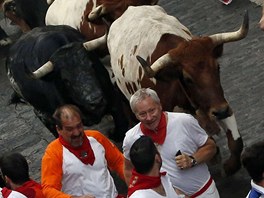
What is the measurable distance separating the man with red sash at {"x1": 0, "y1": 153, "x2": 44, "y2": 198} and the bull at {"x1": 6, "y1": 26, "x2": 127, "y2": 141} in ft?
6.20

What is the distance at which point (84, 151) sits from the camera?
6.60 m

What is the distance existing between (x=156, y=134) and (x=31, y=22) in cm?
674

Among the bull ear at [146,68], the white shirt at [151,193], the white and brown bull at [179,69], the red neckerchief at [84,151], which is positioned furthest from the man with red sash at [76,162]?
the white shirt at [151,193]

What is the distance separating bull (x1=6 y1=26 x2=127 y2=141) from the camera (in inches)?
316

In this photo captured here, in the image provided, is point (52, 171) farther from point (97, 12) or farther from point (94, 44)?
point (97, 12)

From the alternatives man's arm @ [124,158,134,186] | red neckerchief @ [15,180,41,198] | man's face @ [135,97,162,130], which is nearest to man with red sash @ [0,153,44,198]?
red neckerchief @ [15,180,41,198]

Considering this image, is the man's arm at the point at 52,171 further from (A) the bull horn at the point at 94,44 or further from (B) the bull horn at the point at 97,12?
(B) the bull horn at the point at 97,12

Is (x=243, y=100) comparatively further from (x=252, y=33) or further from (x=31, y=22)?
(x=31, y=22)

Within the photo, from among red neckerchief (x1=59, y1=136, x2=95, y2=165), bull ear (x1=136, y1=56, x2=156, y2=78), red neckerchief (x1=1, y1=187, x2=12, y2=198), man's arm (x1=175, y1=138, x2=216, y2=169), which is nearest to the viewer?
red neckerchief (x1=1, y1=187, x2=12, y2=198)

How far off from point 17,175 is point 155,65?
196 centimetres

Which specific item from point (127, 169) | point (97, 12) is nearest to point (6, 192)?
point (127, 169)

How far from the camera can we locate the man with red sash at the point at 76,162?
6.42 m

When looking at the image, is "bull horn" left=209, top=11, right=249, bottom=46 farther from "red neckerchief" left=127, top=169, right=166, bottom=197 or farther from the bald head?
"red neckerchief" left=127, top=169, right=166, bottom=197

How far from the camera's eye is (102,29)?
9.39 meters
